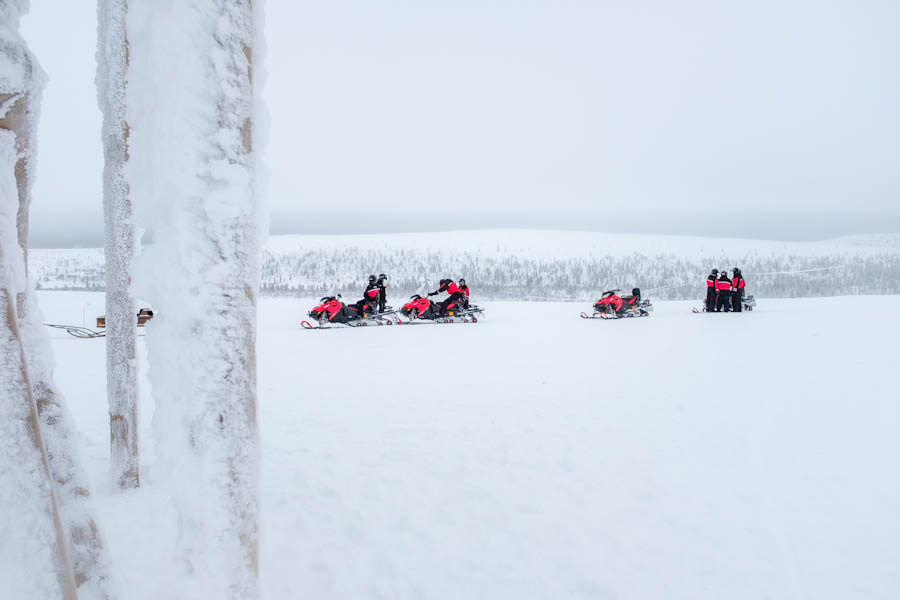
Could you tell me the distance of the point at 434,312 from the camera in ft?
53.2

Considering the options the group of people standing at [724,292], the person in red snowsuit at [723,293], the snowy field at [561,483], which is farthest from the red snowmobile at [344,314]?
the person in red snowsuit at [723,293]

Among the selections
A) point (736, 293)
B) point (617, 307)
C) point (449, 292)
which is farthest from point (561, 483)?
point (736, 293)

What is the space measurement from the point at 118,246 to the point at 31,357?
5.96 feet

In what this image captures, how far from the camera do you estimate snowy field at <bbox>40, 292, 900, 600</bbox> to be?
8.90ft

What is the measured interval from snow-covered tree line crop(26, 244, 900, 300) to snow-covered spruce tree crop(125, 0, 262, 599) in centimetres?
4141

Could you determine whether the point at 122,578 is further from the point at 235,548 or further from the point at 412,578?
the point at 235,548

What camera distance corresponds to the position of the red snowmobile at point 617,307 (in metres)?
17.5

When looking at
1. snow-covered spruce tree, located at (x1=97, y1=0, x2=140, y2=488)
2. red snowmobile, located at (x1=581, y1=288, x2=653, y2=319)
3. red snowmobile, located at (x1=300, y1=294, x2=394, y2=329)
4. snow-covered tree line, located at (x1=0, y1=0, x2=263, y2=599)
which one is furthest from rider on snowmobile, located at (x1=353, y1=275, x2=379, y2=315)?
snow-covered tree line, located at (x1=0, y1=0, x2=263, y2=599)

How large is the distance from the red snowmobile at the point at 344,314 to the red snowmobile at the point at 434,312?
0.72 meters

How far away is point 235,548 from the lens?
58.2 inches

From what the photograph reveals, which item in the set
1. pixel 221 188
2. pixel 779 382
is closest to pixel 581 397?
pixel 779 382

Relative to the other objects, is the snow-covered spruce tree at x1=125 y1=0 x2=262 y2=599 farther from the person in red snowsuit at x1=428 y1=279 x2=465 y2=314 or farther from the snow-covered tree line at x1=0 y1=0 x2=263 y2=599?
the person in red snowsuit at x1=428 y1=279 x2=465 y2=314

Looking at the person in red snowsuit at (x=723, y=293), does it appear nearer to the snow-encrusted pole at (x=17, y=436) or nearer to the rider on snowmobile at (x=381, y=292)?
the rider on snowmobile at (x=381, y=292)

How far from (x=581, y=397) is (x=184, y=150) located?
5.76m
